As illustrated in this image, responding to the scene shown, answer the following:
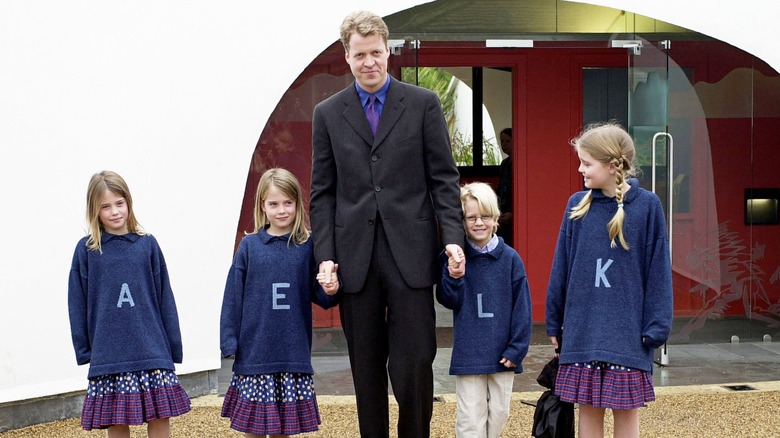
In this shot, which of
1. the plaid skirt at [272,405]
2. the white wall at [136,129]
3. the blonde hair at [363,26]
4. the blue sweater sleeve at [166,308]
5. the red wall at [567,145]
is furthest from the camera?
the red wall at [567,145]

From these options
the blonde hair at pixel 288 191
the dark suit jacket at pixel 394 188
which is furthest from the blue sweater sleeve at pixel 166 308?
the dark suit jacket at pixel 394 188

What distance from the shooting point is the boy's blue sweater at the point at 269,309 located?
3.85 meters

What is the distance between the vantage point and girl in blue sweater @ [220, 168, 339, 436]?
151 inches

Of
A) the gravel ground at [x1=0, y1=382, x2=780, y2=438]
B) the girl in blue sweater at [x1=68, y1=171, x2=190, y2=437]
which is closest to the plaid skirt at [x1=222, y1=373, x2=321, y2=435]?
the girl in blue sweater at [x1=68, y1=171, x2=190, y2=437]

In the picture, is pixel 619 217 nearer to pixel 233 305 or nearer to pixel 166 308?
pixel 233 305

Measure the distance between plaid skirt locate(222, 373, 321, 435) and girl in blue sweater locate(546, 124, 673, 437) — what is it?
95 centimetres

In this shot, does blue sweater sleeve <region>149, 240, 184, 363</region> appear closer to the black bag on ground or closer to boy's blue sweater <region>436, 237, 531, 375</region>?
boy's blue sweater <region>436, 237, 531, 375</region>

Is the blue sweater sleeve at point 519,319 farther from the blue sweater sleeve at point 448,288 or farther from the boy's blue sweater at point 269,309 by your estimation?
the boy's blue sweater at point 269,309

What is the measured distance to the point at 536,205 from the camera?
26.4 feet

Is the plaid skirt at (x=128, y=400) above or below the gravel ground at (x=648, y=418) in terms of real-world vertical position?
above

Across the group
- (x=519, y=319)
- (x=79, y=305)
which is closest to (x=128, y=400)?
(x=79, y=305)

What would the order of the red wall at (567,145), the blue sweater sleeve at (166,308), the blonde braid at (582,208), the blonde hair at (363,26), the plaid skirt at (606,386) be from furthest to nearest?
the red wall at (567,145)
the blue sweater sleeve at (166,308)
the blonde braid at (582,208)
the plaid skirt at (606,386)
the blonde hair at (363,26)

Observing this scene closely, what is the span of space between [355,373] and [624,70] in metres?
4.98

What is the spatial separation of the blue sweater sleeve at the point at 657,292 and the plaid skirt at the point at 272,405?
1266mm
